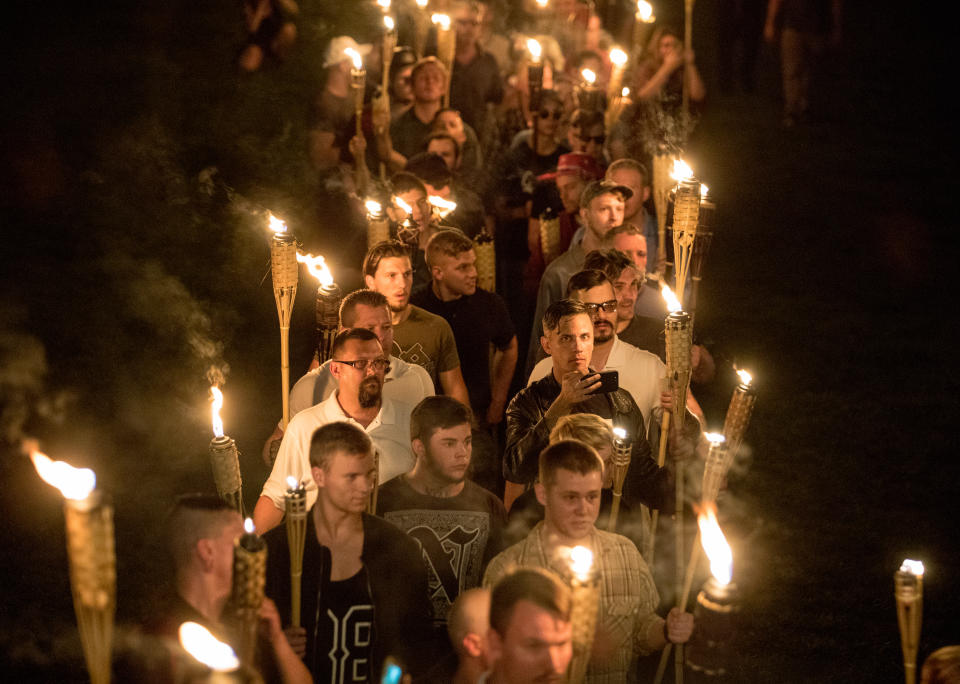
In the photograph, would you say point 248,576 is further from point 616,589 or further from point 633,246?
point 633,246

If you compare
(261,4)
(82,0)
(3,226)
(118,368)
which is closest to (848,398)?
(118,368)

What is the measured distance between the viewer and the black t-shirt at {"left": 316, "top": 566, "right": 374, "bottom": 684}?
414cm

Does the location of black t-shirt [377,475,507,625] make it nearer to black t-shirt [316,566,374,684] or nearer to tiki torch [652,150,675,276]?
black t-shirt [316,566,374,684]

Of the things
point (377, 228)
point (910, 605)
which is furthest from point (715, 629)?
point (377, 228)

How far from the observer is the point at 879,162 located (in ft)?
A: 57.0

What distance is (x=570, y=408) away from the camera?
213 inches

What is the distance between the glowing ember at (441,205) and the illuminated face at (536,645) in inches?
185

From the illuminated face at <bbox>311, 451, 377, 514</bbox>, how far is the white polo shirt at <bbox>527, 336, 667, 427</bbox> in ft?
5.82

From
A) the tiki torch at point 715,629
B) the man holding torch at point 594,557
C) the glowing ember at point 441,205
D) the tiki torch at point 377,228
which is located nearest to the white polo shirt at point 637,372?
the man holding torch at point 594,557

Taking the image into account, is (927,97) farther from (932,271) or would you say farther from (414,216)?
(414,216)

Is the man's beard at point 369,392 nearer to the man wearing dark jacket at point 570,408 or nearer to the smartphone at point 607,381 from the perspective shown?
the man wearing dark jacket at point 570,408

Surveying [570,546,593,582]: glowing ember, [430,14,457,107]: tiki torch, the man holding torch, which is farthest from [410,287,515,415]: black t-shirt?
[430,14,457,107]: tiki torch

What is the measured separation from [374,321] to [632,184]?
10.1 ft

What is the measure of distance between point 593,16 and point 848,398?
5.90 metres
